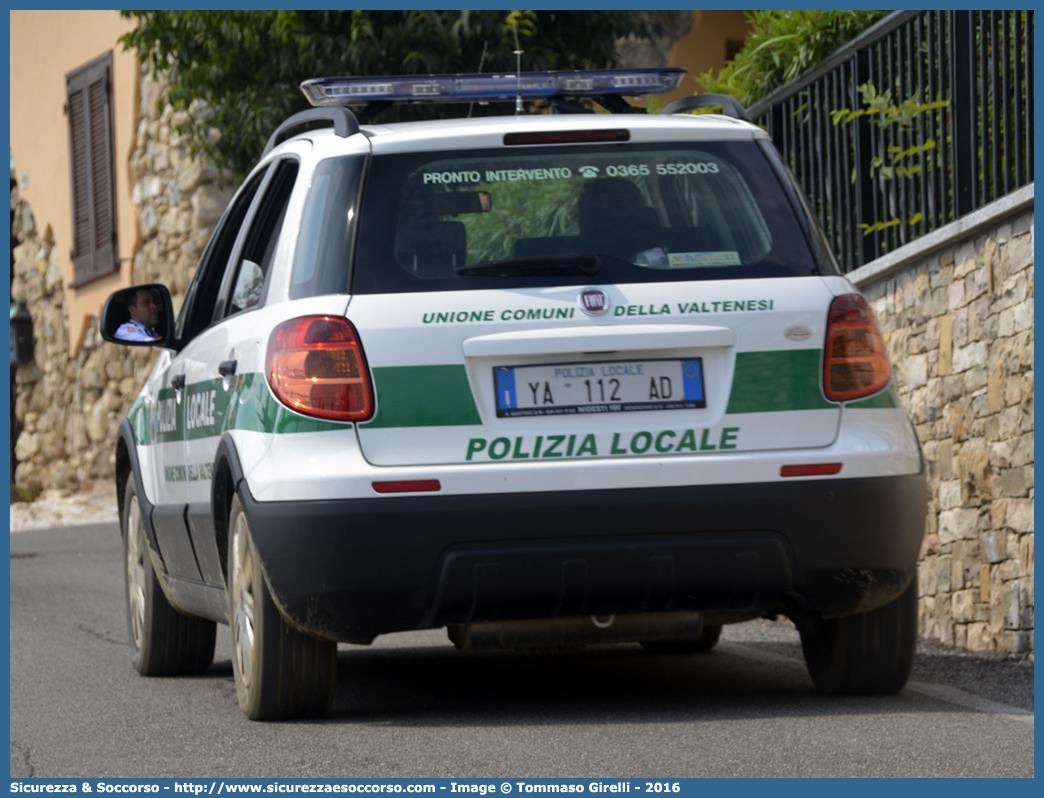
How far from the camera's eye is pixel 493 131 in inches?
203

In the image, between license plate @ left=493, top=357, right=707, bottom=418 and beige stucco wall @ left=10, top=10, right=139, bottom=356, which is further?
beige stucco wall @ left=10, top=10, right=139, bottom=356

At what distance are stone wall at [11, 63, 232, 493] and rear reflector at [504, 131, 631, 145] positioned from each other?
12.6m

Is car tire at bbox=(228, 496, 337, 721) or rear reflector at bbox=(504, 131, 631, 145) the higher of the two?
rear reflector at bbox=(504, 131, 631, 145)

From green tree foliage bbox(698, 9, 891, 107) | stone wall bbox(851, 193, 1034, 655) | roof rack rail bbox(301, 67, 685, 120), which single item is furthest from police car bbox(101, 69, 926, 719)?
green tree foliage bbox(698, 9, 891, 107)

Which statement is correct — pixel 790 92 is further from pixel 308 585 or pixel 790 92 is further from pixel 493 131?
pixel 308 585

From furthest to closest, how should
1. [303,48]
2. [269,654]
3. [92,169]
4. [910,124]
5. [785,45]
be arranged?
[92,169] < [303,48] < [785,45] < [910,124] < [269,654]

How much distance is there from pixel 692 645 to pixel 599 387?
2.82 meters

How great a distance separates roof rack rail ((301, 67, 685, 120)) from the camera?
5570 mm

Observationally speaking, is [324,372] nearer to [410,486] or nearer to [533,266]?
[410,486]

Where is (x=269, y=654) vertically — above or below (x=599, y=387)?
below

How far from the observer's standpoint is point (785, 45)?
424 inches

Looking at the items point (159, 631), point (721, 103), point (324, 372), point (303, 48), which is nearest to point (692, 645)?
point (159, 631)

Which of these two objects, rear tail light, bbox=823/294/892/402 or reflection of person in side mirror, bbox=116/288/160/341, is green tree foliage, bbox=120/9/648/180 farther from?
rear tail light, bbox=823/294/892/402

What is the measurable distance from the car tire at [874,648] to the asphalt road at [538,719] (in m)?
0.07
